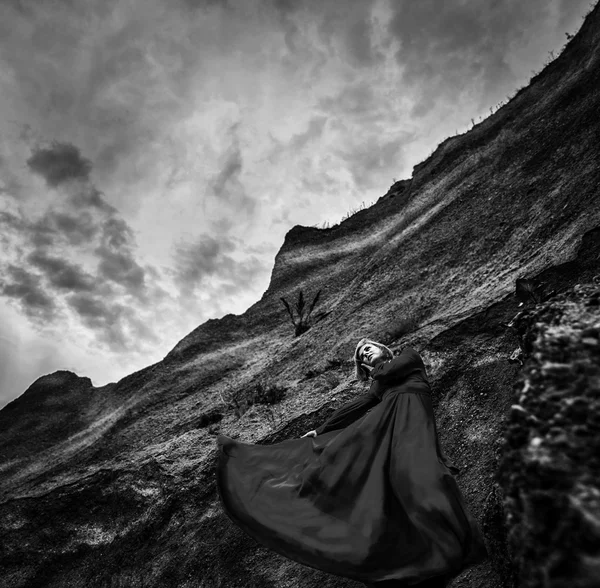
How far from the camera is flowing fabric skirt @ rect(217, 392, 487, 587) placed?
8.96 feet

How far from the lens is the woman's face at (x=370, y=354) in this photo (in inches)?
197

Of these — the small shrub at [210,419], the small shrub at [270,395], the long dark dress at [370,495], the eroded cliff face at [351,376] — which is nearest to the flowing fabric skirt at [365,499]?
the long dark dress at [370,495]

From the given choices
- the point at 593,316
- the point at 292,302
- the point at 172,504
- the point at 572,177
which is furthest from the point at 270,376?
the point at 593,316

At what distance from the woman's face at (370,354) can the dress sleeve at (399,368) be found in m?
0.57

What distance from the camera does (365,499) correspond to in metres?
3.22

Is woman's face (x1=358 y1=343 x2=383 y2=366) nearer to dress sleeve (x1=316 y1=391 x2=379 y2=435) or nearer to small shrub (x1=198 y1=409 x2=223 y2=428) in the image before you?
dress sleeve (x1=316 y1=391 x2=379 y2=435)

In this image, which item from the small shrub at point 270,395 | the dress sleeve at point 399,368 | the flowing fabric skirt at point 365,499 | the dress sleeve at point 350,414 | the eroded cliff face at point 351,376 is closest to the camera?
the flowing fabric skirt at point 365,499

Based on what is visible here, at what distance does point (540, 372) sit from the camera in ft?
6.92

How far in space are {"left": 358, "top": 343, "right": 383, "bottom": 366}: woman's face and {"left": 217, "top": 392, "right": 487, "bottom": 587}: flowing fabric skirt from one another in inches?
37.1

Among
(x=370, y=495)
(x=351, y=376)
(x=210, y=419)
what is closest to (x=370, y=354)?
(x=370, y=495)

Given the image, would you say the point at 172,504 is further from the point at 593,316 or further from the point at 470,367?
the point at 593,316

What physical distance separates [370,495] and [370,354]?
6.85 ft

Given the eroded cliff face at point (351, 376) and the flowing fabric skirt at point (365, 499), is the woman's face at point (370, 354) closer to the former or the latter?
the flowing fabric skirt at point (365, 499)

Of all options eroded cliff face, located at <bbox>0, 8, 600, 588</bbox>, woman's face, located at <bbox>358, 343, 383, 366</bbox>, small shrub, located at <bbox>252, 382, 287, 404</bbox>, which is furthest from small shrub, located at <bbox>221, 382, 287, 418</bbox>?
woman's face, located at <bbox>358, 343, 383, 366</bbox>
